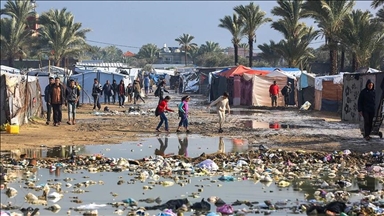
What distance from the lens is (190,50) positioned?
12962cm

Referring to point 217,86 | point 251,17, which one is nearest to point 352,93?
point 217,86

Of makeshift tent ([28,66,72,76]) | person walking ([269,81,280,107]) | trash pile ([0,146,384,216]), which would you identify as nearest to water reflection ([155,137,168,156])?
trash pile ([0,146,384,216])

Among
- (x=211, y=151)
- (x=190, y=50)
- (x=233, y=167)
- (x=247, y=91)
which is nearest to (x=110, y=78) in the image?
(x=247, y=91)

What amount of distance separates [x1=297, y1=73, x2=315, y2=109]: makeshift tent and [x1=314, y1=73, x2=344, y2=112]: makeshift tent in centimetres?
148

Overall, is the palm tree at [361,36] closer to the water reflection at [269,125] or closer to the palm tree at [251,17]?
the water reflection at [269,125]

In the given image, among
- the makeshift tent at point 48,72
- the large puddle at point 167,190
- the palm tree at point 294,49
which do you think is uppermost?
the palm tree at point 294,49

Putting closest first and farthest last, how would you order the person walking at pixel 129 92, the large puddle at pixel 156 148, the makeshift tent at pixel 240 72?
1. the large puddle at pixel 156 148
2. the makeshift tent at pixel 240 72
3. the person walking at pixel 129 92

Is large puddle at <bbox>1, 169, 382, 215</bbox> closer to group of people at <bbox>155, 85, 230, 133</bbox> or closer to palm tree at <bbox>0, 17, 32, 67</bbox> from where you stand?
group of people at <bbox>155, 85, 230, 133</bbox>

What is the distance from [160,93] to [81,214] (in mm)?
25160

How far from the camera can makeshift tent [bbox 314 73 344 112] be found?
33.2 metres

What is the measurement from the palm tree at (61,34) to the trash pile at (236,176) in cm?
4700

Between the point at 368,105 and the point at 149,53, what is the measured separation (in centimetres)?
11728

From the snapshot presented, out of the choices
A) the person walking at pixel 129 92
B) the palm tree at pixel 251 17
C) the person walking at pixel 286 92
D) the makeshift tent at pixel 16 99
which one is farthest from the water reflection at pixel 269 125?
the palm tree at pixel 251 17

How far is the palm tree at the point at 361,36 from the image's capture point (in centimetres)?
4028
